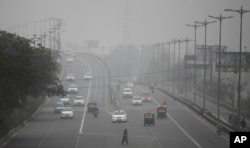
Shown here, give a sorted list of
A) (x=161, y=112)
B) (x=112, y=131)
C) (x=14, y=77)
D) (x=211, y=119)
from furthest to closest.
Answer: (x=161, y=112) < (x=211, y=119) < (x=112, y=131) < (x=14, y=77)

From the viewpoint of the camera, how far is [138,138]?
6341 cm

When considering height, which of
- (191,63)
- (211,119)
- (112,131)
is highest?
(191,63)

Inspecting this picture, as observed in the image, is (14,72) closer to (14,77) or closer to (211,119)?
(14,77)

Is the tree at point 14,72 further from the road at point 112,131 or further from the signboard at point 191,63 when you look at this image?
the signboard at point 191,63

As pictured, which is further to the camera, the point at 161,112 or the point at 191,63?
the point at 191,63

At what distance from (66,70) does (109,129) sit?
103 meters

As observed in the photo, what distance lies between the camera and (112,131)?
7006cm

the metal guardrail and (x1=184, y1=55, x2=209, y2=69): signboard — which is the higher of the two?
(x1=184, y1=55, x2=209, y2=69): signboard

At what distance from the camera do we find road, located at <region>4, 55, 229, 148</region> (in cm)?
5953

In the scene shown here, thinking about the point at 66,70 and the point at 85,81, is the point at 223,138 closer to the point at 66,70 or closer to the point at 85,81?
the point at 85,81

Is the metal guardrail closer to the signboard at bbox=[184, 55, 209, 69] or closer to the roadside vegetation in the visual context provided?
the roadside vegetation

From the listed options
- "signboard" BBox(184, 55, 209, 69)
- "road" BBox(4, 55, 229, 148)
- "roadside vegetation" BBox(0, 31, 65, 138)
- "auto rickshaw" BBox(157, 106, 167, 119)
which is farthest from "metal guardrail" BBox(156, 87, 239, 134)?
"signboard" BBox(184, 55, 209, 69)

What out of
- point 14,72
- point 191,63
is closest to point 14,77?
point 14,72

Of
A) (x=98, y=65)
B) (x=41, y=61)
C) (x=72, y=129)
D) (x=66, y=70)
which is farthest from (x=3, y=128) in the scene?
(x=98, y=65)
